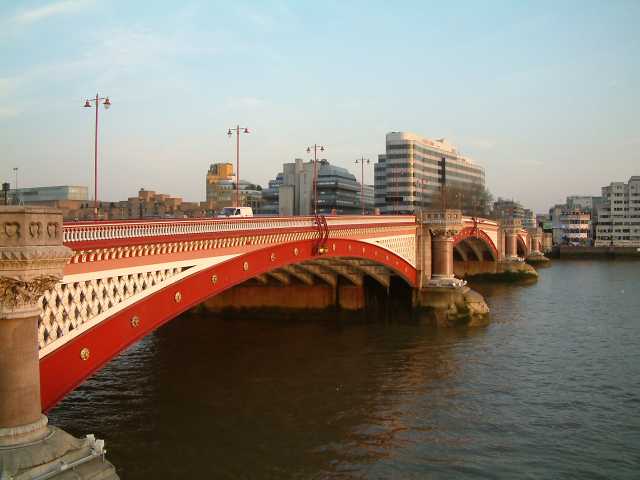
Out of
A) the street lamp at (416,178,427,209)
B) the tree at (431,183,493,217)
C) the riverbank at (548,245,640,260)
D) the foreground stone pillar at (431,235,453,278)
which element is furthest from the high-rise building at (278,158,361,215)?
the foreground stone pillar at (431,235,453,278)

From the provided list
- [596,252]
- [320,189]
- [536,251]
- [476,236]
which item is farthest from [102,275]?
[596,252]

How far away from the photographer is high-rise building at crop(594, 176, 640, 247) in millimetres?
121125

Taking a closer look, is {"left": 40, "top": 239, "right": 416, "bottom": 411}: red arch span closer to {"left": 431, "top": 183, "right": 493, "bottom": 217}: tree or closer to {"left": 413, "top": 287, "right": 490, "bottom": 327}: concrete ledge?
{"left": 413, "top": 287, "right": 490, "bottom": 327}: concrete ledge

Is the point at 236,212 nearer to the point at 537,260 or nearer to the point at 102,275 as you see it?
the point at 102,275

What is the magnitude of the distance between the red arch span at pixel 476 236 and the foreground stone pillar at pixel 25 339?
124 ft

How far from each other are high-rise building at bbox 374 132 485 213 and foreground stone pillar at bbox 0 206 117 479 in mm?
93812

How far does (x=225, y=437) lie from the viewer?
15.5 meters

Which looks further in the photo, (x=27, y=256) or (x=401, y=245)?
(x=401, y=245)

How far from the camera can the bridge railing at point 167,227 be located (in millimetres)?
11281

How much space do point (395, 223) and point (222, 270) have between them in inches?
700

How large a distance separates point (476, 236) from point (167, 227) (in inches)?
1650

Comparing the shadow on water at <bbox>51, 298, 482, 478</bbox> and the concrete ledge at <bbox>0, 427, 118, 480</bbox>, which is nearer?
the concrete ledge at <bbox>0, 427, 118, 480</bbox>

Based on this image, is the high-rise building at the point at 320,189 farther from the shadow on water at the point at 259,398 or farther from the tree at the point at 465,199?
the shadow on water at the point at 259,398

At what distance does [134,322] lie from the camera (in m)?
12.1
